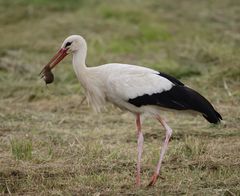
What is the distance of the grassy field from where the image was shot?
22.0ft

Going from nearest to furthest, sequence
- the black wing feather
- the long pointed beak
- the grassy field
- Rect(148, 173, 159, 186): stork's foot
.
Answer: Rect(148, 173, 159, 186): stork's foot → the grassy field → the black wing feather → the long pointed beak

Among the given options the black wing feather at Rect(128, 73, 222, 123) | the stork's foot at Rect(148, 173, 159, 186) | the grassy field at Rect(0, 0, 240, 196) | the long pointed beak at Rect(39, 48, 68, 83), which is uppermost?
the long pointed beak at Rect(39, 48, 68, 83)

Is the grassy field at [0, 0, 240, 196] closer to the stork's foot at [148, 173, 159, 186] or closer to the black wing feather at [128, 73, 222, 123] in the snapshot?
the stork's foot at [148, 173, 159, 186]

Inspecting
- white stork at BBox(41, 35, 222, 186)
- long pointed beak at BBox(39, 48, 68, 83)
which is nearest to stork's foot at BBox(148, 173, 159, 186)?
white stork at BBox(41, 35, 222, 186)

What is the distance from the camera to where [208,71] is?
461 inches

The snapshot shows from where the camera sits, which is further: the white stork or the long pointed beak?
the long pointed beak

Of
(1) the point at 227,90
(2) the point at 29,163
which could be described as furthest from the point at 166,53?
(2) the point at 29,163

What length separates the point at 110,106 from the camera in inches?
389

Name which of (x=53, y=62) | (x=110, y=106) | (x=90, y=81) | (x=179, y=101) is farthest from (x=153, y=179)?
(x=110, y=106)

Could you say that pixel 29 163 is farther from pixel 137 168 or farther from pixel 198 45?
pixel 198 45

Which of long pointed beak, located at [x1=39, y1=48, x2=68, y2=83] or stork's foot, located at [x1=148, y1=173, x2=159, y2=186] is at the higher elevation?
long pointed beak, located at [x1=39, y1=48, x2=68, y2=83]

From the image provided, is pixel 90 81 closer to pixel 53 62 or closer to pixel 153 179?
pixel 53 62

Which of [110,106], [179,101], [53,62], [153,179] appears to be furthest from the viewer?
[110,106]

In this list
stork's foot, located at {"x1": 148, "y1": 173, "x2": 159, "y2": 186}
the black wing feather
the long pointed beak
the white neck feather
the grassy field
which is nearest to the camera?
stork's foot, located at {"x1": 148, "y1": 173, "x2": 159, "y2": 186}
